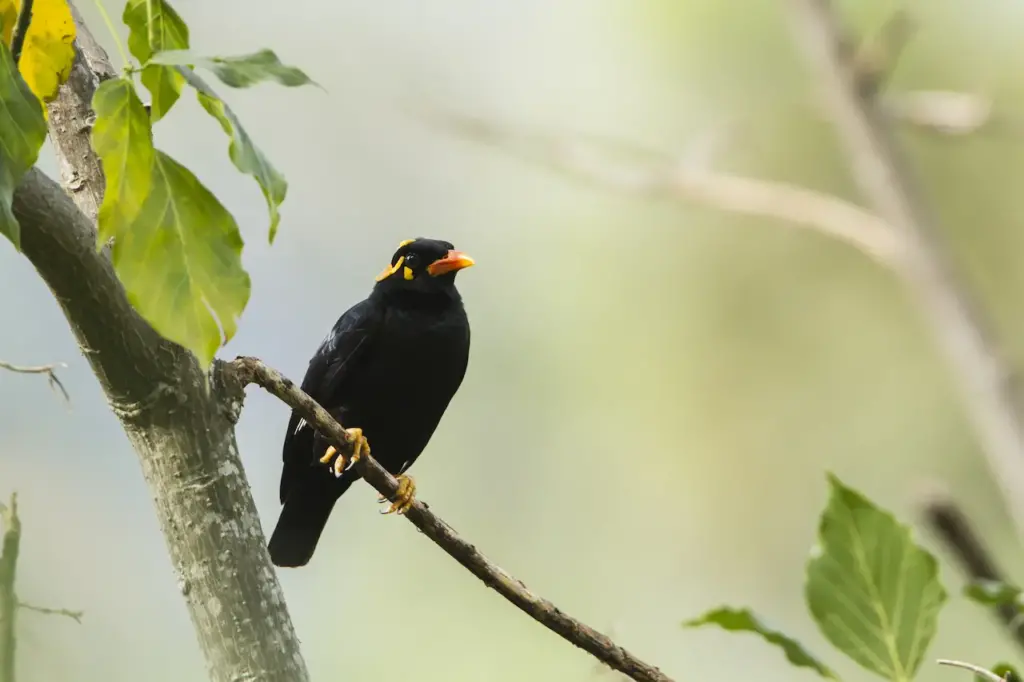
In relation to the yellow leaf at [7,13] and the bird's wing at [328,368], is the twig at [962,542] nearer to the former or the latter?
the yellow leaf at [7,13]

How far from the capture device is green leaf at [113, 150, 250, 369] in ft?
1.99

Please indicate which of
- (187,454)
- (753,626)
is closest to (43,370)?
(187,454)

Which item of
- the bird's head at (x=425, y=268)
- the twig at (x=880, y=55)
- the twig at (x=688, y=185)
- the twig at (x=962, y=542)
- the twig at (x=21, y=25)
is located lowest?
the twig at (x=21, y=25)

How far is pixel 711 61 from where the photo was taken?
12.3ft

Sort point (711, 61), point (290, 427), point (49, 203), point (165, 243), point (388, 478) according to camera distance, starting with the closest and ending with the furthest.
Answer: point (165, 243) → point (49, 203) → point (388, 478) → point (290, 427) → point (711, 61)

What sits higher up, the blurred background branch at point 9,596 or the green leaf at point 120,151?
the green leaf at point 120,151

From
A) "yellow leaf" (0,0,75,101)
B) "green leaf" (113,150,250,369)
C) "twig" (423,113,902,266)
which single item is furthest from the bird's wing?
"green leaf" (113,150,250,369)

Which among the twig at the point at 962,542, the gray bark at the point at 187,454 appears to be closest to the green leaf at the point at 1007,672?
the twig at the point at 962,542

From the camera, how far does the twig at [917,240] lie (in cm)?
187

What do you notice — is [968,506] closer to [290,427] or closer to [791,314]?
[791,314]

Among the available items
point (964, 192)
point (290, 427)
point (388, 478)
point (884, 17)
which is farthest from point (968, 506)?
point (388, 478)

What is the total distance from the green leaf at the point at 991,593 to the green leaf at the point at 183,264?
1.85ft

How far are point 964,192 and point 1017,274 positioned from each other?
13.3 inches

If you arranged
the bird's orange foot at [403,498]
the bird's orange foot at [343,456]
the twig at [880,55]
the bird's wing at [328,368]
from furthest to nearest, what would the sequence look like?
the twig at [880,55], the bird's wing at [328,368], the bird's orange foot at [343,456], the bird's orange foot at [403,498]
